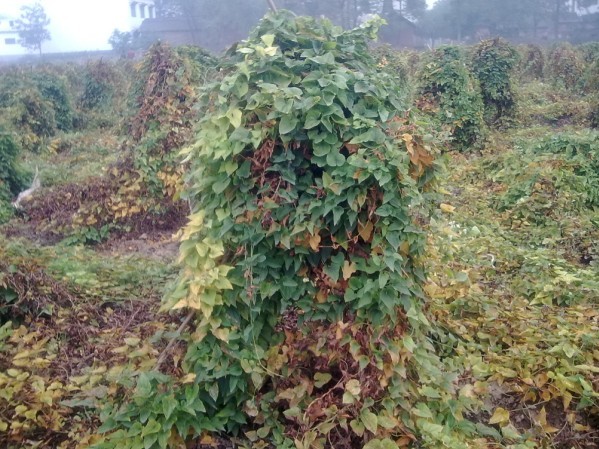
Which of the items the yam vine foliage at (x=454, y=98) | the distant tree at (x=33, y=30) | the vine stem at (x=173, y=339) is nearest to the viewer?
the vine stem at (x=173, y=339)

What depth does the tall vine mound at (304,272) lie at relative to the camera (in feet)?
8.37

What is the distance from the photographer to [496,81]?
11.9 meters

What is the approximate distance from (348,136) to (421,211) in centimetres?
48

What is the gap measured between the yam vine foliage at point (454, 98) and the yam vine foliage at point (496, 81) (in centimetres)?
110

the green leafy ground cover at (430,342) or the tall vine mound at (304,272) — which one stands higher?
the tall vine mound at (304,272)

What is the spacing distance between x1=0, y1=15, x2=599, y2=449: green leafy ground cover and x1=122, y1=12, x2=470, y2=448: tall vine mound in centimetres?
2

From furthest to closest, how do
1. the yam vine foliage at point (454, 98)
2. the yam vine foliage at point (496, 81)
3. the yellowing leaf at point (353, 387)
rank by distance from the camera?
1. the yam vine foliage at point (496, 81)
2. the yam vine foliage at point (454, 98)
3. the yellowing leaf at point (353, 387)

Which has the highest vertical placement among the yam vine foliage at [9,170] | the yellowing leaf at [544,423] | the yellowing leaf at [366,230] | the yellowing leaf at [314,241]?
the yellowing leaf at [366,230]

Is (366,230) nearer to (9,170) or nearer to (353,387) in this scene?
(353,387)

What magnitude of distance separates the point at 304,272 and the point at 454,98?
846 cm

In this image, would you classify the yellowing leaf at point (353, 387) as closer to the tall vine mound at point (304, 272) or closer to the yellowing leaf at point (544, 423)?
the tall vine mound at point (304, 272)

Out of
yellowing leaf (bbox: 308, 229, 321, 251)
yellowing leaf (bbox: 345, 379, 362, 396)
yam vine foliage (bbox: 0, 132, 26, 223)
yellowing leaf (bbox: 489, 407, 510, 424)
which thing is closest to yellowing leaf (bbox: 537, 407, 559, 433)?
yellowing leaf (bbox: 489, 407, 510, 424)

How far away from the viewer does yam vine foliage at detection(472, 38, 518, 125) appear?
1188 cm

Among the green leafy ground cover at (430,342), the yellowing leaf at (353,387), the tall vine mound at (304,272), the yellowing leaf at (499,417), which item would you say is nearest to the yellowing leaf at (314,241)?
the tall vine mound at (304,272)
